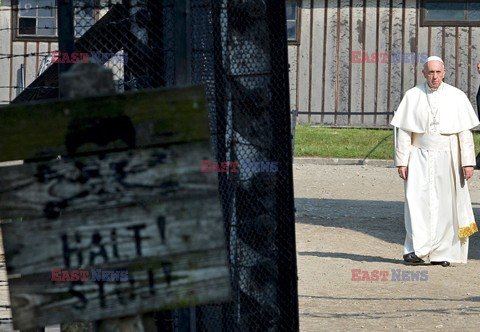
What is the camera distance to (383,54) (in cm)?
2330

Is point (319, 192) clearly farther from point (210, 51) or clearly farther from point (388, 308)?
A: point (210, 51)

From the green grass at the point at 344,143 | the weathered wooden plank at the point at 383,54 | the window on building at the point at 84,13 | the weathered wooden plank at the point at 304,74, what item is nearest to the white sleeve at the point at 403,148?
the window on building at the point at 84,13

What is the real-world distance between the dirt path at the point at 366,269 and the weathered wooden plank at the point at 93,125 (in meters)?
4.27

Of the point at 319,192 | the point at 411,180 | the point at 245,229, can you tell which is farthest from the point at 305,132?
the point at 245,229

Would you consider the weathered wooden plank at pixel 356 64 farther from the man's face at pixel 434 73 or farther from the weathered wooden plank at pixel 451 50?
the man's face at pixel 434 73

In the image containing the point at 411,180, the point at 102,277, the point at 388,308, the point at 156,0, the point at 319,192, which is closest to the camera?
the point at 102,277

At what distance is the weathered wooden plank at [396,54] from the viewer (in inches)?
910

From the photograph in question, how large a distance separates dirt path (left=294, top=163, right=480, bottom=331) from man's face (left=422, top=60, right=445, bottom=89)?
1620mm

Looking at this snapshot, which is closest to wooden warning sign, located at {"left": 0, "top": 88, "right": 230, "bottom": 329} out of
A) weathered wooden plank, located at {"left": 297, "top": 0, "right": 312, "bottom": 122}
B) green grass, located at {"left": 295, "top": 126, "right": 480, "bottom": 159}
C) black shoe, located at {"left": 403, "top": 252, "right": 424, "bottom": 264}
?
black shoe, located at {"left": 403, "top": 252, "right": 424, "bottom": 264}

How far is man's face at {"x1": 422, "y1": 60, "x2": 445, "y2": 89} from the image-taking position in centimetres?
1102

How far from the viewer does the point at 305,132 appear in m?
22.6

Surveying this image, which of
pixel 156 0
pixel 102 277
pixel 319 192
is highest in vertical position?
pixel 156 0

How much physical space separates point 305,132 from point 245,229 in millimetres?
17266

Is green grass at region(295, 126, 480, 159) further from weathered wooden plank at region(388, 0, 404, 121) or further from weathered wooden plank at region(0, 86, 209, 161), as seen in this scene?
weathered wooden plank at region(0, 86, 209, 161)
